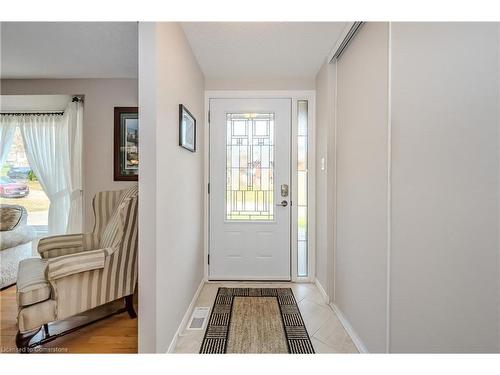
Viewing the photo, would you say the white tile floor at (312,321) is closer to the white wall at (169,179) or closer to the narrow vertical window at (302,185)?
the white wall at (169,179)

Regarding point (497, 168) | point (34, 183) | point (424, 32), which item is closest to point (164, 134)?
point (424, 32)

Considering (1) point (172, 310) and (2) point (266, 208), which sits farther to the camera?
(2) point (266, 208)

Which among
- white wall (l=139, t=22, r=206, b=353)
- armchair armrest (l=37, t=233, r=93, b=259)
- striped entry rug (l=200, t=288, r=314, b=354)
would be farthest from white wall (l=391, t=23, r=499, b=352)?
armchair armrest (l=37, t=233, r=93, b=259)

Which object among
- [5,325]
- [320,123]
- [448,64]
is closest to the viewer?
[448,64]

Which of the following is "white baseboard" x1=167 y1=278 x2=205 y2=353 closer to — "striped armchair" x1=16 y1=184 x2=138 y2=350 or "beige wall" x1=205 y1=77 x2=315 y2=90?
"striped armchair" x1=16 y1=184 x2=138 y2=350

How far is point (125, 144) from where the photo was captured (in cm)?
333

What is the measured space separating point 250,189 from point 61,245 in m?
1.93

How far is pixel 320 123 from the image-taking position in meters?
2.94

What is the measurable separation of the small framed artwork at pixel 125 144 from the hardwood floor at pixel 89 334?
1593 mm

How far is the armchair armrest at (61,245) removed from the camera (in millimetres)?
2297

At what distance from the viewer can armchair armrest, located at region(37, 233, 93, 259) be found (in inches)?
90.4

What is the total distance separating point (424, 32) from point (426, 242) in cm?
94

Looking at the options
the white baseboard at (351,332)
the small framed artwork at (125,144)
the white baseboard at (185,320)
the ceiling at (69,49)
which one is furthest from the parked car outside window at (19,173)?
the white baseboard at (351,332)

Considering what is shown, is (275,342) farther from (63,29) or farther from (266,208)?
(63,29)
